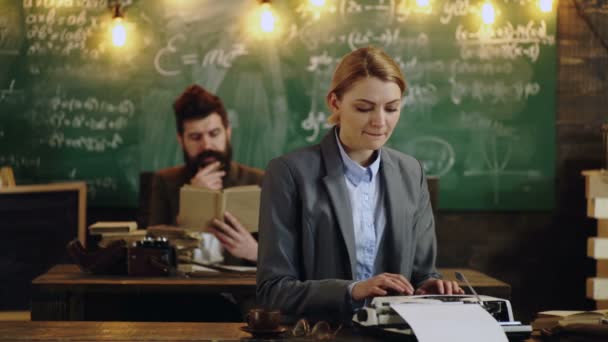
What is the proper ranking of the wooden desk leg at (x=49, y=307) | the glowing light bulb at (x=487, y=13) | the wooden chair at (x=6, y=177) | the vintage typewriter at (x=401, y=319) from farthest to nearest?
the glowing light bulb at (x=487, y=13), the wooden chair at (x=6, y=177), the wooden desk leg at (x=49, y=307), the vintage typewriter at (x=401, y=319)

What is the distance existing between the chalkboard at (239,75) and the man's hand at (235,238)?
47.2 inches

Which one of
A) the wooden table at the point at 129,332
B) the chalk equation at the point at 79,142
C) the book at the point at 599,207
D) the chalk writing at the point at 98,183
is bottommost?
the wooden table at the point at 129,332

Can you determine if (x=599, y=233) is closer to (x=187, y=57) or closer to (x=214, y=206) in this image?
(x=214, y=206)

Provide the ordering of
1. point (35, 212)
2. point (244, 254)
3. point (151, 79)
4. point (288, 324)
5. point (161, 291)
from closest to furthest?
point (288, 324)
point (161, 291)
point (244, 254)
point (35, 212)
point (151, 79)

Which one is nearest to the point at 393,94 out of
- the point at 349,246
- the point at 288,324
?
the point at 349,246

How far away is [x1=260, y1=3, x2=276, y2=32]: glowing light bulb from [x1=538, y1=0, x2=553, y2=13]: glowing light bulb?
1.65 metres

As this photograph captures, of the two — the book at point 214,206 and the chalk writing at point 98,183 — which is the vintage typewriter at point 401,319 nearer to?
the book at point 214,206

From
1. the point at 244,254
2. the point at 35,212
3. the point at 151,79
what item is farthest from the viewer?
the point at 151,79

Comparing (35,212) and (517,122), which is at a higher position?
(517,122)

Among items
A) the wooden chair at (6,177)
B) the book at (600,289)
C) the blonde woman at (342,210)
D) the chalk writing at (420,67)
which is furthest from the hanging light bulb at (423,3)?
the blonde woman at (342,210)

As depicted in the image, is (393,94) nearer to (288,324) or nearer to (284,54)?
(288,324)

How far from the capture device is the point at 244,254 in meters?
4.70

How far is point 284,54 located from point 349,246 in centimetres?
346

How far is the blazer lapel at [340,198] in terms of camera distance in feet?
8.42
